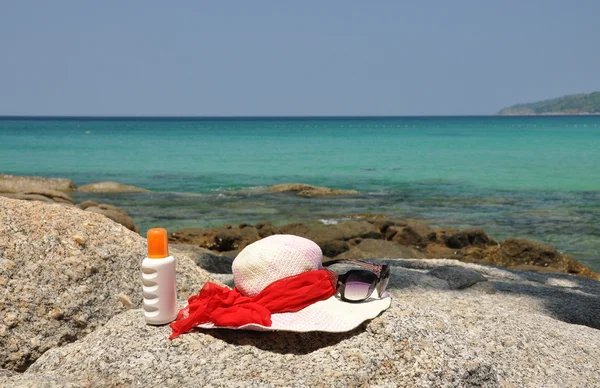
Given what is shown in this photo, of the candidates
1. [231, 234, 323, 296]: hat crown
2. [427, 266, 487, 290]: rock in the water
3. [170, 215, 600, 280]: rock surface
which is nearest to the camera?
[231, 234, 323, 296]: hat crown

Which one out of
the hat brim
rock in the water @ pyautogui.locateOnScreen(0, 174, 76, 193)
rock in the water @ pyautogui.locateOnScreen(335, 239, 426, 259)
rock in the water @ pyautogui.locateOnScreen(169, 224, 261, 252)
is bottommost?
rock in the water @ pyautogui.locateOnScreen(0, 174, 76, 193)

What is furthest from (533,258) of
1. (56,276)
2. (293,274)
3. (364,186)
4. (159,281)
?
(364,186)

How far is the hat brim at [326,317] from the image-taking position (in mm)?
3199

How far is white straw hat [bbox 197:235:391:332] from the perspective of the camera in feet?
10.7

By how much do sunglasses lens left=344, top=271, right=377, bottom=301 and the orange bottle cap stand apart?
1007 millimetres

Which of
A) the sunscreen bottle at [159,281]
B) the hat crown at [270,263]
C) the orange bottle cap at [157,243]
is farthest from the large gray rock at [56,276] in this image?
the hat crown at [270,263]

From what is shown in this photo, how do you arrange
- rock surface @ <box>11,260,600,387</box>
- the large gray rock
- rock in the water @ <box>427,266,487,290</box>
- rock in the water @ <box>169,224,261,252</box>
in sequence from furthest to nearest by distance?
rock in the water @ <box>169,224,261,252</box> → rock in the water @ <box>427,266,487,290</box> → the large gray rock → rock surface @ <box>11,260,600,387</box>

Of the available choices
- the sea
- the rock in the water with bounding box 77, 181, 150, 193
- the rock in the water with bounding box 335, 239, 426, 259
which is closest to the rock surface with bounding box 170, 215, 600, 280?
the rock in the water with bounding box 335, 239, 426, 259

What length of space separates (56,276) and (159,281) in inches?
42.0

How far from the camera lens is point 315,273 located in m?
3.46

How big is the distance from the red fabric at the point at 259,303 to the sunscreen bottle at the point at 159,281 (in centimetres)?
10

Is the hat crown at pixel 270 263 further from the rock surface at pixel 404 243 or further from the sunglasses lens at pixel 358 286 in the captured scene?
the rock surface at pixel 404 243

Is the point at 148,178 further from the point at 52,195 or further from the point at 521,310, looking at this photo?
the point at 521,310

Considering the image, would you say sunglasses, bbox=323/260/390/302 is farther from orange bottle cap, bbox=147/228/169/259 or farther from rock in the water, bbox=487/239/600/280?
rock in the water, bbox=487/239/600/280
